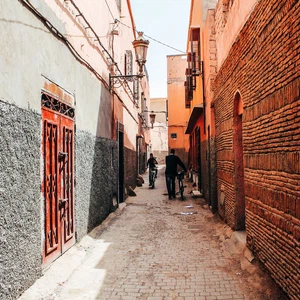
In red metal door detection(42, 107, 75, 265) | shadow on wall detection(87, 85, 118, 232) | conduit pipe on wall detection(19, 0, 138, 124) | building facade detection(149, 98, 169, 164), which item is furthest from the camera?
building facade detection(149, 98, 169, 164)

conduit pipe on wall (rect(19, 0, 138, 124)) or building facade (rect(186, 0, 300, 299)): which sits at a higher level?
conduit pipe on wall (rect(19, 0, 138, 124))

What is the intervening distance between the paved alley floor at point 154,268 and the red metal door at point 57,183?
0.25 metres

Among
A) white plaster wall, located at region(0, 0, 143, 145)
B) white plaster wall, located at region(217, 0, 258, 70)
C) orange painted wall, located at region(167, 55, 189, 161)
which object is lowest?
white plaster wall, located at region(0, 0, 143, 145)

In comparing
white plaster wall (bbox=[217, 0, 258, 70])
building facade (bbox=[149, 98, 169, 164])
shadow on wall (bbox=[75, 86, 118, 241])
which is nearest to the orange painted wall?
building facade (bbox=[149, 98, 169, 164])

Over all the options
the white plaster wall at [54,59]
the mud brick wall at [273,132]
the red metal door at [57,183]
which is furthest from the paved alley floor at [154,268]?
the white plaster wall at [54,59]

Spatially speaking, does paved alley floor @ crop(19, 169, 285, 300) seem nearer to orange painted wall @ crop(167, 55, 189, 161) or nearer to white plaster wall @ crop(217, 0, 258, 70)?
white plaster wall @ crop(217, 0, 258, 70)

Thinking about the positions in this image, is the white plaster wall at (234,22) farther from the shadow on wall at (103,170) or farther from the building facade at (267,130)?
the shadow on wall at (103,170)

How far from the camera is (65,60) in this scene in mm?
5020

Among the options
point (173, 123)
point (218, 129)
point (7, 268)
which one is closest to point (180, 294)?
point (7, 268)

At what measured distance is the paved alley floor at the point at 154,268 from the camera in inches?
149

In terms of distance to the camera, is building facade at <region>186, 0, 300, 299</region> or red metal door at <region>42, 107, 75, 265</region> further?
red metal door at <region>42, 107, 75, 265</region>

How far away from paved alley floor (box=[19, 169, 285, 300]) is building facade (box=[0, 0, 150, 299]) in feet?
0.95

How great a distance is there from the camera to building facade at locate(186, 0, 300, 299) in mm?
3234

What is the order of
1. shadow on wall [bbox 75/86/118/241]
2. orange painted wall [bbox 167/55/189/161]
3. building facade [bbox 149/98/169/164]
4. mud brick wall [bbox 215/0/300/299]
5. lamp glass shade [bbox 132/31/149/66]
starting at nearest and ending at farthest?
mud brick wall [bbox 215/0/300/299] < shadow on wall [bbox 75/86/118/241] < lamp glass shade [bbox 132/31/149/66] < orange painted wall [bbox 167/55/189/161] < building facade [bbox 149/98/169/164]
